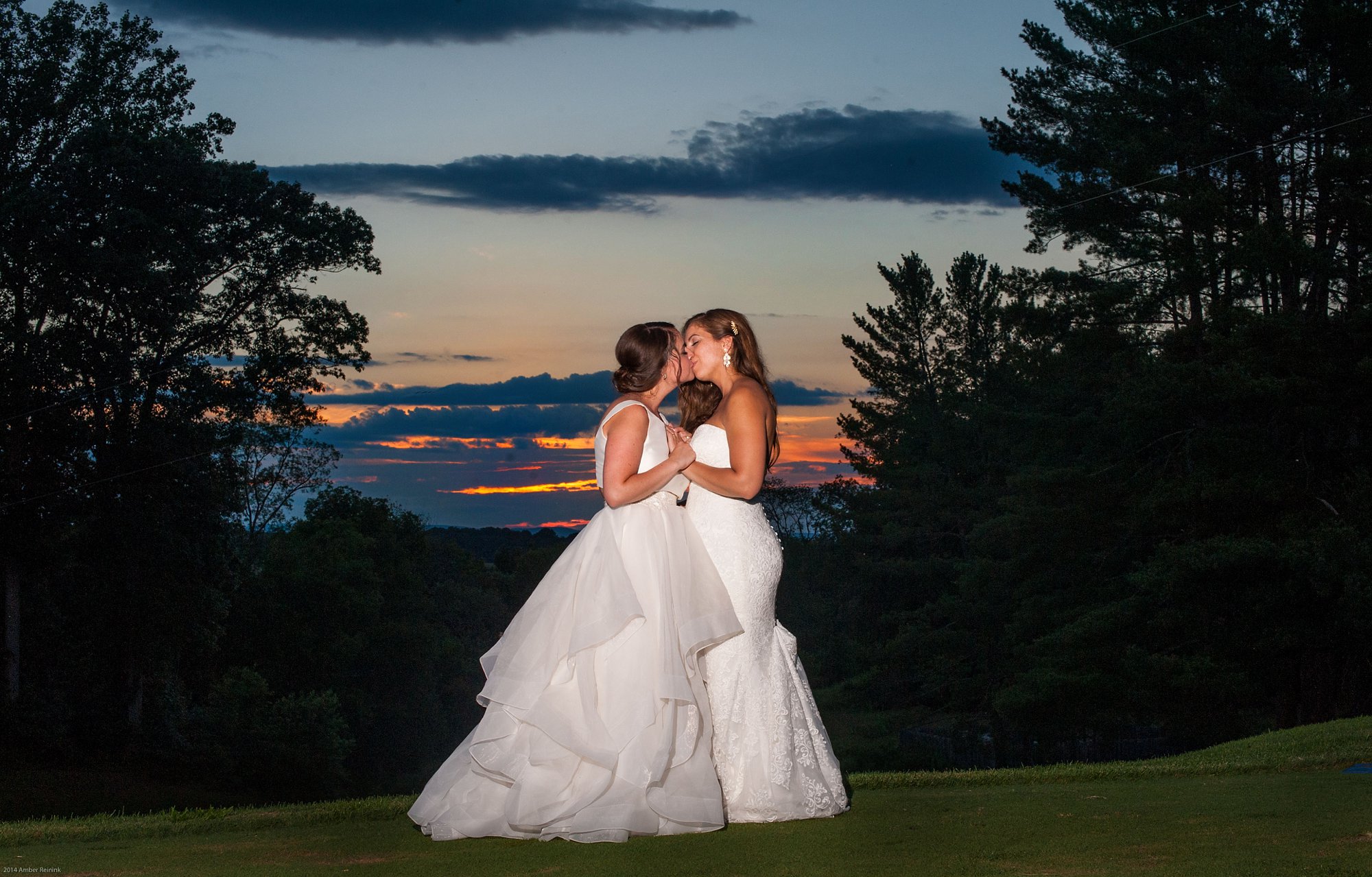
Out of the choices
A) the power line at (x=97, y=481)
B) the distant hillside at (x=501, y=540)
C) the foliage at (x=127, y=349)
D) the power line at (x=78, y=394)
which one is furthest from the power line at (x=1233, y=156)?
the distant hillside at (x=501, y=540)

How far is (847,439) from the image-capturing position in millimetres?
47312

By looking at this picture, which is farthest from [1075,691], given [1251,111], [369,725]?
[369,725]

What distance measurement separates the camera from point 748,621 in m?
5.64

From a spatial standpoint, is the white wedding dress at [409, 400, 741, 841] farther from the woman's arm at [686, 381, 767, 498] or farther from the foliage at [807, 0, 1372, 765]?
the foliage at [807, 0, 1372, 765]

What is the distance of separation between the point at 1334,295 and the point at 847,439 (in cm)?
2428

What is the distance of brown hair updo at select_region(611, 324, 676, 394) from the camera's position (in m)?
5.68

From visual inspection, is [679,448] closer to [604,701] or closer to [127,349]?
[604,701]

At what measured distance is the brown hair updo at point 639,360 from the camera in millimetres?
5676

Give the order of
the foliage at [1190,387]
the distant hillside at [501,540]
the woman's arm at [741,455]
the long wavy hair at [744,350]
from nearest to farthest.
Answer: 1. the woman's arm at [741,455]
2. the long wavy hair at [744,350]
3. the foliage at [1190,387]
4. the distant hillside at [501,540]

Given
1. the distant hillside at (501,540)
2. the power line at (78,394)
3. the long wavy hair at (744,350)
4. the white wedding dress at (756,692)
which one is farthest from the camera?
the distant hillside at (501,540)

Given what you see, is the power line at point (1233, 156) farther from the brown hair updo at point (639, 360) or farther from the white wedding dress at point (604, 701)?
the white wedding dress at point (604, 701)

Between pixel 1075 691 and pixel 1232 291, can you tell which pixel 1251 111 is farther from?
pixel 1075 691

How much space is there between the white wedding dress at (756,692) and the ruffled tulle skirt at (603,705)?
131 mm

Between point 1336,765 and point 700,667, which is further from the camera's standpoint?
point 1336,765
